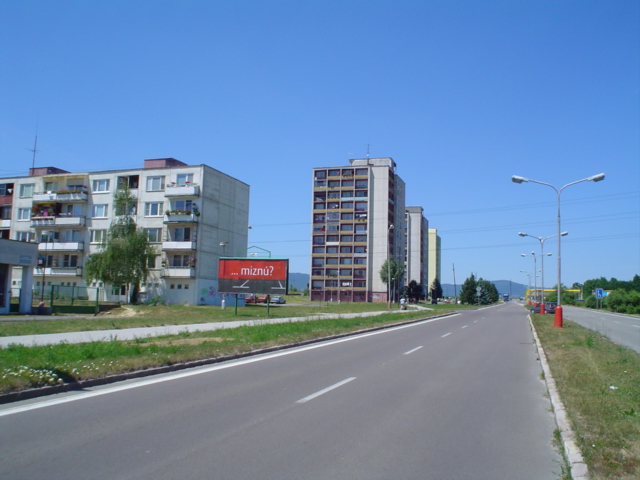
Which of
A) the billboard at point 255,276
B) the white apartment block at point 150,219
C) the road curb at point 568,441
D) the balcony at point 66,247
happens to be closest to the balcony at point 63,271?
the white apartment block at point 150,219

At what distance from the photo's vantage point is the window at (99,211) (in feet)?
215

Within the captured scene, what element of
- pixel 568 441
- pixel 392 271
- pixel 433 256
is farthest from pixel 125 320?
pixel 433 256

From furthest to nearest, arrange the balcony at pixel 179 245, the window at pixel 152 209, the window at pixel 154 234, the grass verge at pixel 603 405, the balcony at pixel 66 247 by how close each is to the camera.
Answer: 1. the balcony at pixel 66 247
2. the window at pixel 152 209
3. the window at pixel 154 234
4. the balcony at pixel 179 245
5. the grass verge at pixel 603 405

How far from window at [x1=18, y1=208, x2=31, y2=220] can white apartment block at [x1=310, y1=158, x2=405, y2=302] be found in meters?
53.3

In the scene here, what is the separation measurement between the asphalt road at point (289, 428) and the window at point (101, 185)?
195 feet

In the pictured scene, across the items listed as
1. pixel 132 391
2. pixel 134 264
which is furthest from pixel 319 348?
pixel 134 264

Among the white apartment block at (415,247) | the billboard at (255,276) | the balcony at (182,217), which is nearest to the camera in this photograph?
the billboard at (255,276)

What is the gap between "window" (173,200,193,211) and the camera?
62.3 meters

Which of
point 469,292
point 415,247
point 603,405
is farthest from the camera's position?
point 415,247

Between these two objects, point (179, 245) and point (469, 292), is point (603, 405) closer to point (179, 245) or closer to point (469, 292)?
point (179, 245)

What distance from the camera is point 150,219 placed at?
64188 mm

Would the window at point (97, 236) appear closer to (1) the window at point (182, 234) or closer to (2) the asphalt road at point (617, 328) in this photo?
(1) the window at point (182, 234)

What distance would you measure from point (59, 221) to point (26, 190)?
337 inches

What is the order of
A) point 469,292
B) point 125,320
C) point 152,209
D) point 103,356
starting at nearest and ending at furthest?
point 103,356, point 125,320, point 152,209, point 469,292
